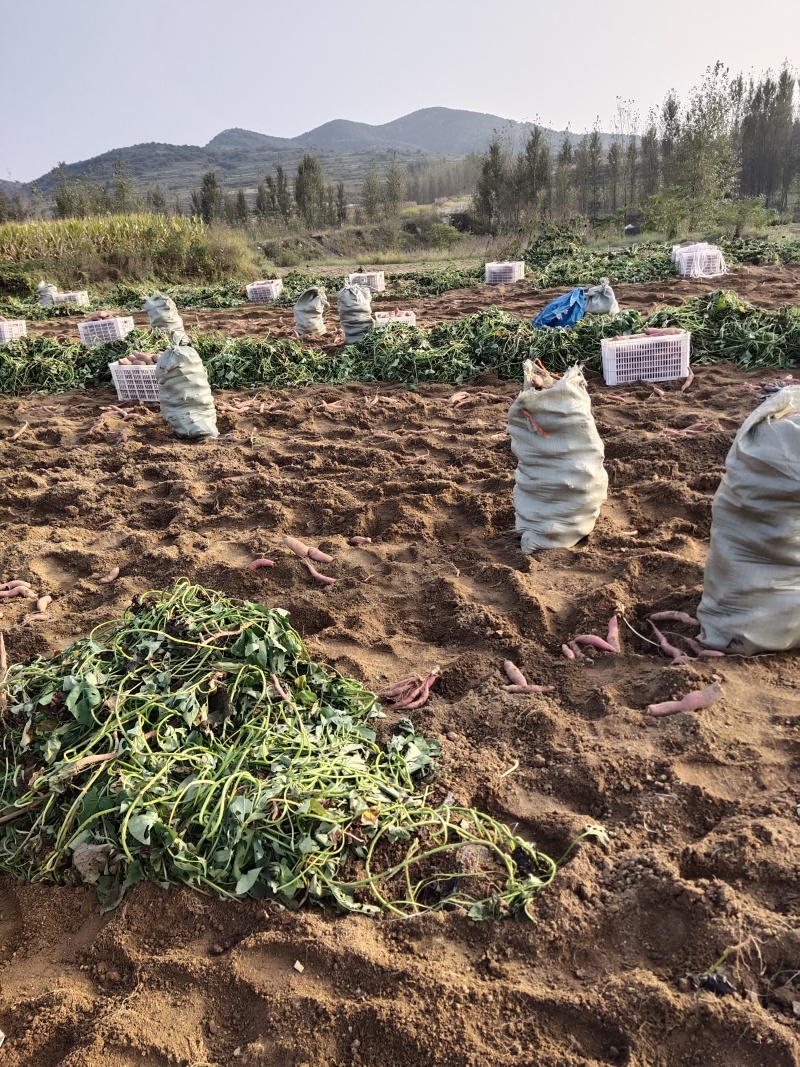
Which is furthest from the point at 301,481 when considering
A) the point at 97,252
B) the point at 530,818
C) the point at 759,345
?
the point at 97,252

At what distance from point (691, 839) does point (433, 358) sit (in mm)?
6429

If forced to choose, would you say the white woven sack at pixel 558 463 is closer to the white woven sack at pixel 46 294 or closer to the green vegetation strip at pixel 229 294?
the green vegetation strip at pixel 229 294

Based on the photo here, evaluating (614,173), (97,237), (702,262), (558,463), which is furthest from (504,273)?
(614,173)

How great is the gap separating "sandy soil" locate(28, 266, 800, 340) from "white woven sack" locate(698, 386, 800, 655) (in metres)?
7.53

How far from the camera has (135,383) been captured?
784 cm

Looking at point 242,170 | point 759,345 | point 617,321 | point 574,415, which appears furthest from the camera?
point 242,170

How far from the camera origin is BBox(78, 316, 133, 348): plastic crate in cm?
1009

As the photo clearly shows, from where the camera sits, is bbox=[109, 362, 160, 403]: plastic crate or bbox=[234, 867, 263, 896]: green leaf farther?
bbox=[109, 362, 160, 403]: plastic crate

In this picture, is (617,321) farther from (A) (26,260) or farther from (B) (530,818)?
(A) (26,260)

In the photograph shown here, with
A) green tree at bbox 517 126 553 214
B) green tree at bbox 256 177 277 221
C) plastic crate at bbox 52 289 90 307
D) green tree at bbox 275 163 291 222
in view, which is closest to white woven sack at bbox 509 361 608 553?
plastic crate at bbox 52 289 90 307

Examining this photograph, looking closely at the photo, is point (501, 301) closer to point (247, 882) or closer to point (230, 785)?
point (230, 785)

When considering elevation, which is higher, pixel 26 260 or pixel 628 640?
pixel 26 260

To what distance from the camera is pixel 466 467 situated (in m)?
5.31

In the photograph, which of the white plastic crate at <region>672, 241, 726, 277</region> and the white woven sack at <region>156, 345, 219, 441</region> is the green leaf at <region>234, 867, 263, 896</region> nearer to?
the white woven sack at <region>156, 345, 219, 441</region>
